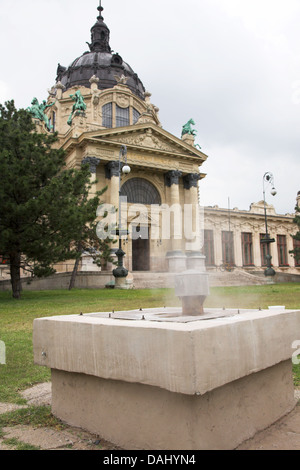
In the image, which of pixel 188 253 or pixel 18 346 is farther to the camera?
pixel 188 253

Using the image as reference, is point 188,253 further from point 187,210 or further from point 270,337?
point 270,337

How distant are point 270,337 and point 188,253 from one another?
3603cm

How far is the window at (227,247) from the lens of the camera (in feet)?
152

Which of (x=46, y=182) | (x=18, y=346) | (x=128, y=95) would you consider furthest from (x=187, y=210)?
(x=18, y=346)

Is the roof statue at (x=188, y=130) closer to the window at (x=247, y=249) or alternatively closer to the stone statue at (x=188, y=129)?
the stone statue at (x=188, y=129)

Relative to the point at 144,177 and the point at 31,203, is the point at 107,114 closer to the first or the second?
the point at 144,177

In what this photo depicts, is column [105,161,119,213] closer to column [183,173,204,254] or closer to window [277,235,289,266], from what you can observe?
column [183,173,204,254]

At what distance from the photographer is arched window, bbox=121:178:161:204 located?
38594mm

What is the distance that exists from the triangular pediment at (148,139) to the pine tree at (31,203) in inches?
709

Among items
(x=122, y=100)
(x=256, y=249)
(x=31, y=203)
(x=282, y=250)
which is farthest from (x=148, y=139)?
(x=282, y=250)

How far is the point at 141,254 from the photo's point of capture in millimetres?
40656

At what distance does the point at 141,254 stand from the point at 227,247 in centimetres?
1325

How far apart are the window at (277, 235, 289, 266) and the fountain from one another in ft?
171

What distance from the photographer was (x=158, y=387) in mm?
2949
